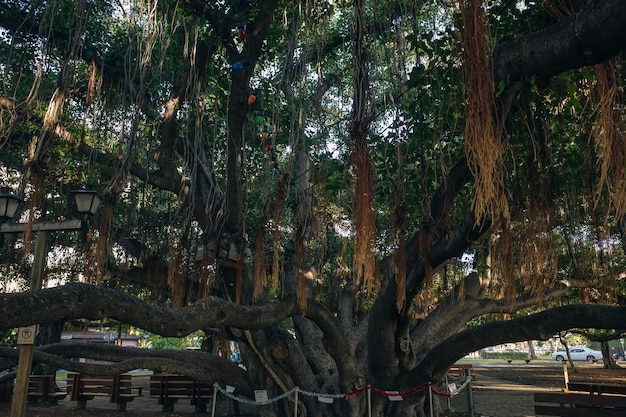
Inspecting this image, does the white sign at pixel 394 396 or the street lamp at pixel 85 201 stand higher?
the street lamp at pixel 85 201

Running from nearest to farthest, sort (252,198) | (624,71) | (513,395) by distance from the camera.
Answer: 1. (624,71)
2. (252,198)
3. (513,395)

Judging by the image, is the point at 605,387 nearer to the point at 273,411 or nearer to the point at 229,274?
the point at 273,411

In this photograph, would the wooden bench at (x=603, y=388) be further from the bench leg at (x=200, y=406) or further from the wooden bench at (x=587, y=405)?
the bench leg at (x=200, y=406)

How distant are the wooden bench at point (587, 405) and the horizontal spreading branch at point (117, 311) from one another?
4.33 m

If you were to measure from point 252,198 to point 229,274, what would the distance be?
2446mm

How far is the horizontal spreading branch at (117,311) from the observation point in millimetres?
3111

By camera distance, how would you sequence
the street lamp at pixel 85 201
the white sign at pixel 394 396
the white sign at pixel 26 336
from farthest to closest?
the white sign at pixel 394 396
the street lamp at pixel 85 201
the white sign at pixel 26 336

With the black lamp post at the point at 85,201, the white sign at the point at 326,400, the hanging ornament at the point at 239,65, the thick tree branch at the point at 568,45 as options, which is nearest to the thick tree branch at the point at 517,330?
the white sign at the point at 326,400

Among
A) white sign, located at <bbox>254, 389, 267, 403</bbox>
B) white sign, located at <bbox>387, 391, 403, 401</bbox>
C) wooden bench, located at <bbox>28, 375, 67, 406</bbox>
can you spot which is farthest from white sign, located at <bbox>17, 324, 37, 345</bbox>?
wooden bench, located at <bbox>28, 375, 67, 406</bbox>

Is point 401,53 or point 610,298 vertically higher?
point 401,53

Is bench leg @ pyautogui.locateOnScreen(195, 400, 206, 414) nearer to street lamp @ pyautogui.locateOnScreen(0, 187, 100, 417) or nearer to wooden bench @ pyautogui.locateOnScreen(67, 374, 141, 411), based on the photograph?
wooden bench @ pyautogui.locateOnScreen(67, 374, 141, 411)

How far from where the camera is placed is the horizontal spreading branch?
3.11 meters

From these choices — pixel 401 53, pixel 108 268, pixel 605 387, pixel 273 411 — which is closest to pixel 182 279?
pixel 108 268

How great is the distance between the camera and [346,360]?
709 centimetres
